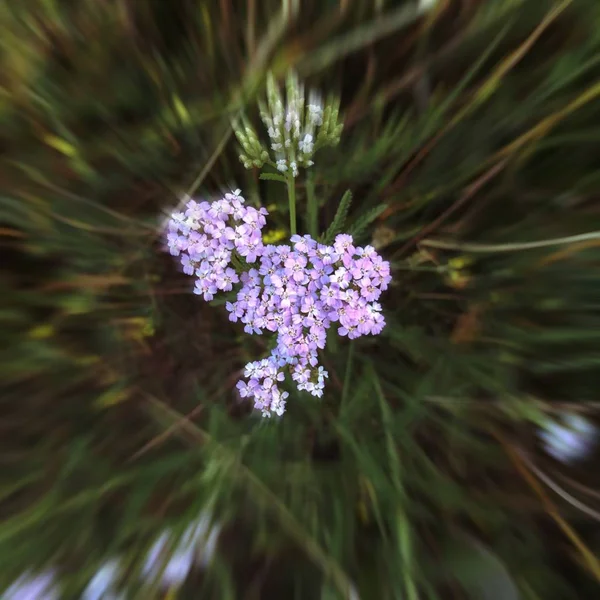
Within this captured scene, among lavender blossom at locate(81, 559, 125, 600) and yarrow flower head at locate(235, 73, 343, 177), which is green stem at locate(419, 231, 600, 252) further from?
lavender blossom at locate(81, 559, 125, 600)

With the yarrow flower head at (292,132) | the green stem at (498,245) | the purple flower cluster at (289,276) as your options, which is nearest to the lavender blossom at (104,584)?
the purple flower cluster at (289,276)

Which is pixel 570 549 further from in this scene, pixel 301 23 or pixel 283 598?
pixel 301 23

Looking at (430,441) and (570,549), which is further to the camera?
(430,441)

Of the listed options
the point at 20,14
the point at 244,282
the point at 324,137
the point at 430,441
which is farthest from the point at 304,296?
the point at 20,14

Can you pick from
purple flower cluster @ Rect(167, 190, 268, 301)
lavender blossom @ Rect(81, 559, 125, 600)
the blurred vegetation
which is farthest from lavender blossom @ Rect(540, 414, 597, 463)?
lavender blossom @ Rect(81, 559, 125, 600)

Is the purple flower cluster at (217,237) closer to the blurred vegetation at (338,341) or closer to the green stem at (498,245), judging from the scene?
the blurred vegetation at (338,341)
